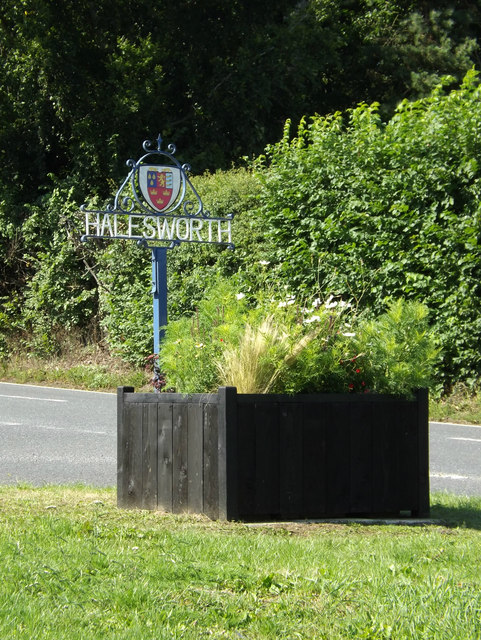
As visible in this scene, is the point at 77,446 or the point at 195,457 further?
the point at 77,446

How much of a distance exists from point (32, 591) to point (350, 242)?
1110 centimetres

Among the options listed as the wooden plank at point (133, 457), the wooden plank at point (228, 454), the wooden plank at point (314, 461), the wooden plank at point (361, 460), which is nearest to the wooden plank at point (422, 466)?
the wooden plank at point (361, 460)

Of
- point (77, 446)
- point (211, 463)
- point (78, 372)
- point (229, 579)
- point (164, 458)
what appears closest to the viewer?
point (229, 579)

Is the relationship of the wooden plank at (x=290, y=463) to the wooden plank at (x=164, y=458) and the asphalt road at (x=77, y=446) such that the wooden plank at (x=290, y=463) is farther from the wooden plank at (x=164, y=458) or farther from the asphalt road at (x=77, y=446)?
the asphalt road at (x=77, y=446)

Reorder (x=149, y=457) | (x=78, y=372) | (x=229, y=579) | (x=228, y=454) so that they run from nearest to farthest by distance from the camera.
→ (x=229, y=579) → (x=228, y=454) → (x=149, y=457) → (x=78, y=372)

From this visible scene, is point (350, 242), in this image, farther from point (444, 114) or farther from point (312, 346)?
point (312, 346)

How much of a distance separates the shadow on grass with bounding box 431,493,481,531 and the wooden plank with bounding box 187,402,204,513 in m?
1.81

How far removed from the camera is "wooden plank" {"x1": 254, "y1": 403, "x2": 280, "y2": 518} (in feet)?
20.3

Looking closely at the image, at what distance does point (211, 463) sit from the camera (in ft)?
20.1

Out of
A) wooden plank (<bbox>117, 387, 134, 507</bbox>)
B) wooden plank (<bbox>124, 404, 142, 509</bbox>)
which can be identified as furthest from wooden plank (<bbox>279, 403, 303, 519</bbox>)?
wooden plank (<bbox>117, 387, 134, 507</bbox>)

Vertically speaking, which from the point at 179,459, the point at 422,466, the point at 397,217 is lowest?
the point at 422,466

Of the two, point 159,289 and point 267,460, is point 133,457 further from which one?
point 159,289

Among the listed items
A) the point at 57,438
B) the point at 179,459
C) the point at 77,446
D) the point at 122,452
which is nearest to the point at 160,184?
the point at 77,446

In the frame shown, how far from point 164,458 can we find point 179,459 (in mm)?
157
